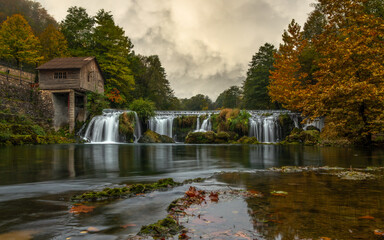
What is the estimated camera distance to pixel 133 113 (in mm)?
29938

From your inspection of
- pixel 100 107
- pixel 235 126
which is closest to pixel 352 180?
pixel 235 126

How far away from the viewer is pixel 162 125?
30.8 m

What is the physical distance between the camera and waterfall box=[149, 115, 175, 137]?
30484 millimetres

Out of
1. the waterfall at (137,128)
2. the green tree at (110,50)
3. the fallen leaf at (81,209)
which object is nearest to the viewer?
the fallen leaf at (81,209)

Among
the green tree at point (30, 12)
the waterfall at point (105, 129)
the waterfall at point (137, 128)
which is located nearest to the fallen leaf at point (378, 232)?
the waterfall at point (105, 129)

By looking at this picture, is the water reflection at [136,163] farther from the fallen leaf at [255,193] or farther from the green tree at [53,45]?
the green tree at [53,45]

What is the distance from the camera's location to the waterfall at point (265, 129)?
92.0ft

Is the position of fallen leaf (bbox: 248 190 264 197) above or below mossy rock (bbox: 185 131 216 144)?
below

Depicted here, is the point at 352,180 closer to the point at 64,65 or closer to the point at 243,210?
the point at 243,210

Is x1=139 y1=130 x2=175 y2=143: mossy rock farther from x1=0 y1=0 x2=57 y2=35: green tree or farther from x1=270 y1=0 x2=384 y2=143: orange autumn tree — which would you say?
x1=0 y1=0 x2=57 y2=35: green tree

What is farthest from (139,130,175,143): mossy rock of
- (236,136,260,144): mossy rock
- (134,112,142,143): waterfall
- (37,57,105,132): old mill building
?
(37,57,105,132): old mill building

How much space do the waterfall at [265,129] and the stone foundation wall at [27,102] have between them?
2417 centimetres

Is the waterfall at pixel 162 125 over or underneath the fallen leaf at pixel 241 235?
over

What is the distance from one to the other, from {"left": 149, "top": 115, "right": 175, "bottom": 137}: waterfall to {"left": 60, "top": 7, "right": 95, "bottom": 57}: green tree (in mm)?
19829
